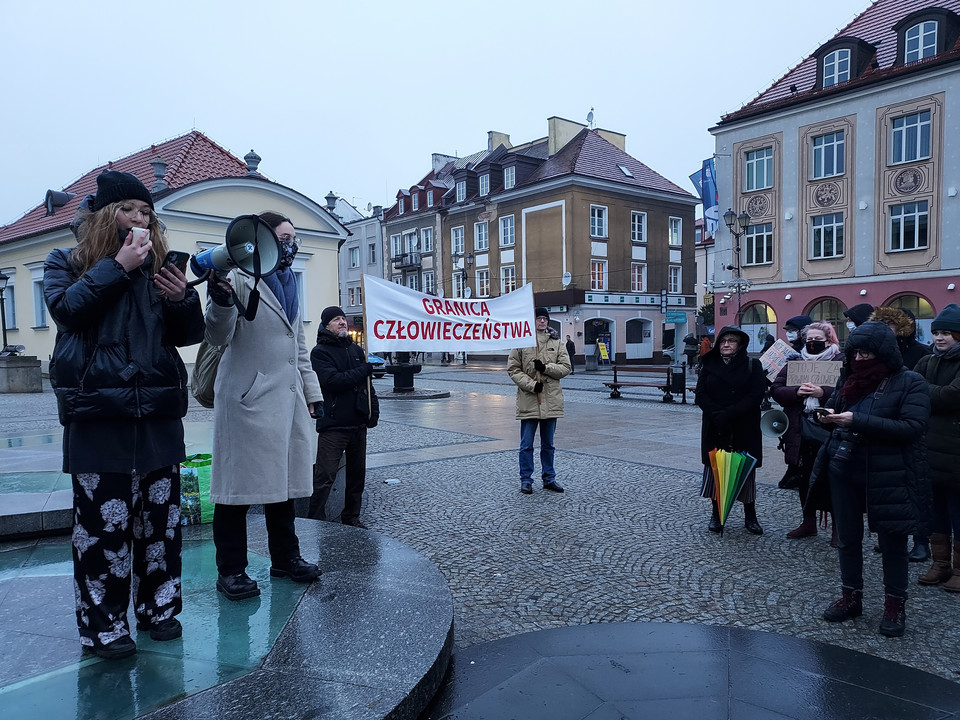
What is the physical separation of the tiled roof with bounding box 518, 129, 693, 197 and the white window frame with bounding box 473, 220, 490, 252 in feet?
14.3

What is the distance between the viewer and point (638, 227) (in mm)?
42156

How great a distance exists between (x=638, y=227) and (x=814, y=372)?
38338 millimetres

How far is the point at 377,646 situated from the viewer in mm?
2914

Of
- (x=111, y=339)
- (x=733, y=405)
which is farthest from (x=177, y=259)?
(x=733, y=405)

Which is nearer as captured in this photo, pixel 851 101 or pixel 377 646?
pixel 377 646

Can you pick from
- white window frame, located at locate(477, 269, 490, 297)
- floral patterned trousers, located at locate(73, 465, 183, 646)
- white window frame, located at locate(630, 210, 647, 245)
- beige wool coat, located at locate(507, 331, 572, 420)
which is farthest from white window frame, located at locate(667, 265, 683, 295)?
floral patterned trousers, located at locate(73, 465, 183, 646)

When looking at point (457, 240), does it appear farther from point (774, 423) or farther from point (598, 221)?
point (774, 423)

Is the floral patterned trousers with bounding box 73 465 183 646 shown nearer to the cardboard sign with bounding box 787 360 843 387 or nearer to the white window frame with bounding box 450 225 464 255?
the cardboard sign with bounding box 787 360 843 387

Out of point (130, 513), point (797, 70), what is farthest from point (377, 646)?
point (797, 70)

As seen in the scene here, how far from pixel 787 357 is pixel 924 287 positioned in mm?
22530

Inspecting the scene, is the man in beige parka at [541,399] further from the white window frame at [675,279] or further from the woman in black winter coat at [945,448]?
the white window frame at [675,279]

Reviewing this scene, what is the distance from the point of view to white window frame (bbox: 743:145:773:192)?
28.3 meters

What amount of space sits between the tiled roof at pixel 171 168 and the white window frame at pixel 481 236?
798 inches

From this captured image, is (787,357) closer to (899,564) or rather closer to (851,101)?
(899,564)
